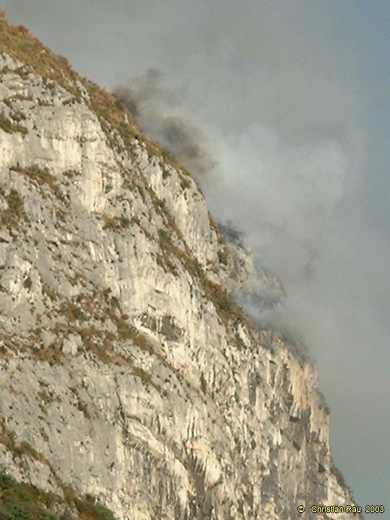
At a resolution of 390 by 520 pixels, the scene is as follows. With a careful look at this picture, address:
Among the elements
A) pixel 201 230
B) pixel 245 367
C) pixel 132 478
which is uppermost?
pixel 201 230

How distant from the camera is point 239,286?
152 metres

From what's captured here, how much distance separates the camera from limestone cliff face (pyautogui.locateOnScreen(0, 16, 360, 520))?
372 feet

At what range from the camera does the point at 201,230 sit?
14462 cm

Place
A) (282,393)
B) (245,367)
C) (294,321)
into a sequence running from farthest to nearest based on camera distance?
1. (294,321)
2. (282,393)
3. (245,367)

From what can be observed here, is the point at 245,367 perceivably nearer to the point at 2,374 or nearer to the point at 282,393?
the point at 282,393

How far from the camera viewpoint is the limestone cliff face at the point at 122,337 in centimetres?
11325

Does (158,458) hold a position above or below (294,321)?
below

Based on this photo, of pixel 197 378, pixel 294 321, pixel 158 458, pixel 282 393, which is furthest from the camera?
pixel 294 321

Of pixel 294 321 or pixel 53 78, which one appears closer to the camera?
pixel 53 78

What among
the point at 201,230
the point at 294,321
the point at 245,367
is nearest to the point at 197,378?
the point at 245,367

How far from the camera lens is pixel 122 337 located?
400 ft

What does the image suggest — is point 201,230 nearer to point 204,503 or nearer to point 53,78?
point 53,78

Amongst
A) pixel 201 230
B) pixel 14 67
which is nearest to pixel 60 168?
pixel 14 67

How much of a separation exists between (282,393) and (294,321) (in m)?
12.2
